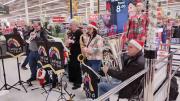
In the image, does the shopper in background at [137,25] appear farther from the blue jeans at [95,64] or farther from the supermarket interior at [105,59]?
the blue jeans at [95,64]

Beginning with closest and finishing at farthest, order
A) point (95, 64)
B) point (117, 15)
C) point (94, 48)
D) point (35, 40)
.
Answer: point (94, 48) → point (95, 64) → point (35, 40) → point (117, 15)

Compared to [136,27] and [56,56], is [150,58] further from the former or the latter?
[136,27]

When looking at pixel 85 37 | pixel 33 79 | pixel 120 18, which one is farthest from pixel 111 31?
pixel 33 79

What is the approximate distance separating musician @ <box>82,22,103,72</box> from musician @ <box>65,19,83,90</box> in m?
0.32

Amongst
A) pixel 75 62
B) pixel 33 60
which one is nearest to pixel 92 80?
pixel 75 62

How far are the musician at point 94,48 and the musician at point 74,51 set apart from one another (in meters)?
0.32

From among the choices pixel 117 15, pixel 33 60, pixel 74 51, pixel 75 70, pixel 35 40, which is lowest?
pixel 75 70

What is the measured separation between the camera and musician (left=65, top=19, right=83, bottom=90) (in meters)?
4.17

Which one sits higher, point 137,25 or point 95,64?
point 137,25

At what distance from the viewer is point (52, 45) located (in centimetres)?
340

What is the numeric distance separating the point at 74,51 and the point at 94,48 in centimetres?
63

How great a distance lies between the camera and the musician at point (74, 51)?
4168 mm

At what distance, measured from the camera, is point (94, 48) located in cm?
384

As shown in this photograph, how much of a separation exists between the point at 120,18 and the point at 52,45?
3097 millimetres
